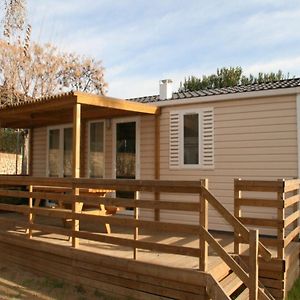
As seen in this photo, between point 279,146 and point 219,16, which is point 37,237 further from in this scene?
point 219,16

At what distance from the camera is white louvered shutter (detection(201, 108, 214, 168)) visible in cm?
773

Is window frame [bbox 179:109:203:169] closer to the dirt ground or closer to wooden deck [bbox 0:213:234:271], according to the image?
wooden deck [bbox 0:213:234:271]

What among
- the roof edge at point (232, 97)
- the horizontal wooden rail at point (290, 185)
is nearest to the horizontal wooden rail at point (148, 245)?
the horizontal wooden rail at point (290, 185)

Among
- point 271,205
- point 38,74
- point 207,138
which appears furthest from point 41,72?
point 271,205

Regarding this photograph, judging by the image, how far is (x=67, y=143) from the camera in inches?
412

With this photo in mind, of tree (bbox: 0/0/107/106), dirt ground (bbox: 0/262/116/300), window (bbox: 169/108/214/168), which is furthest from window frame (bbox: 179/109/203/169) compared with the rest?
tree (bbox: 0/0/107/106)

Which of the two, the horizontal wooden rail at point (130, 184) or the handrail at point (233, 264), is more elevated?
the horizontal wooden rail at point (130, 184)

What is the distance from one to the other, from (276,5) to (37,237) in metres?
6.59

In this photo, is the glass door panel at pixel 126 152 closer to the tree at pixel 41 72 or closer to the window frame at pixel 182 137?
the window frame at pixel 182 137

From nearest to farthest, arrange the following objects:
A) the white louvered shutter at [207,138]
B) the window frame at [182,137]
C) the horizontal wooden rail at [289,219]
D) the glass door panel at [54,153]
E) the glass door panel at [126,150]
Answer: the horizontal wooden rail at [289,219]
the white louvered shutter at [207,138]
the window frame at [182,137]
the glass door panel at [126,150]
the glass door panel at [54,153]

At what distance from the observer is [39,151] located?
11211mm

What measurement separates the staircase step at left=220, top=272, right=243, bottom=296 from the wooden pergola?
282 cm

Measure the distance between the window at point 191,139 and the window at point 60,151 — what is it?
10.9 feet

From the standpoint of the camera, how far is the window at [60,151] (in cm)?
1041
